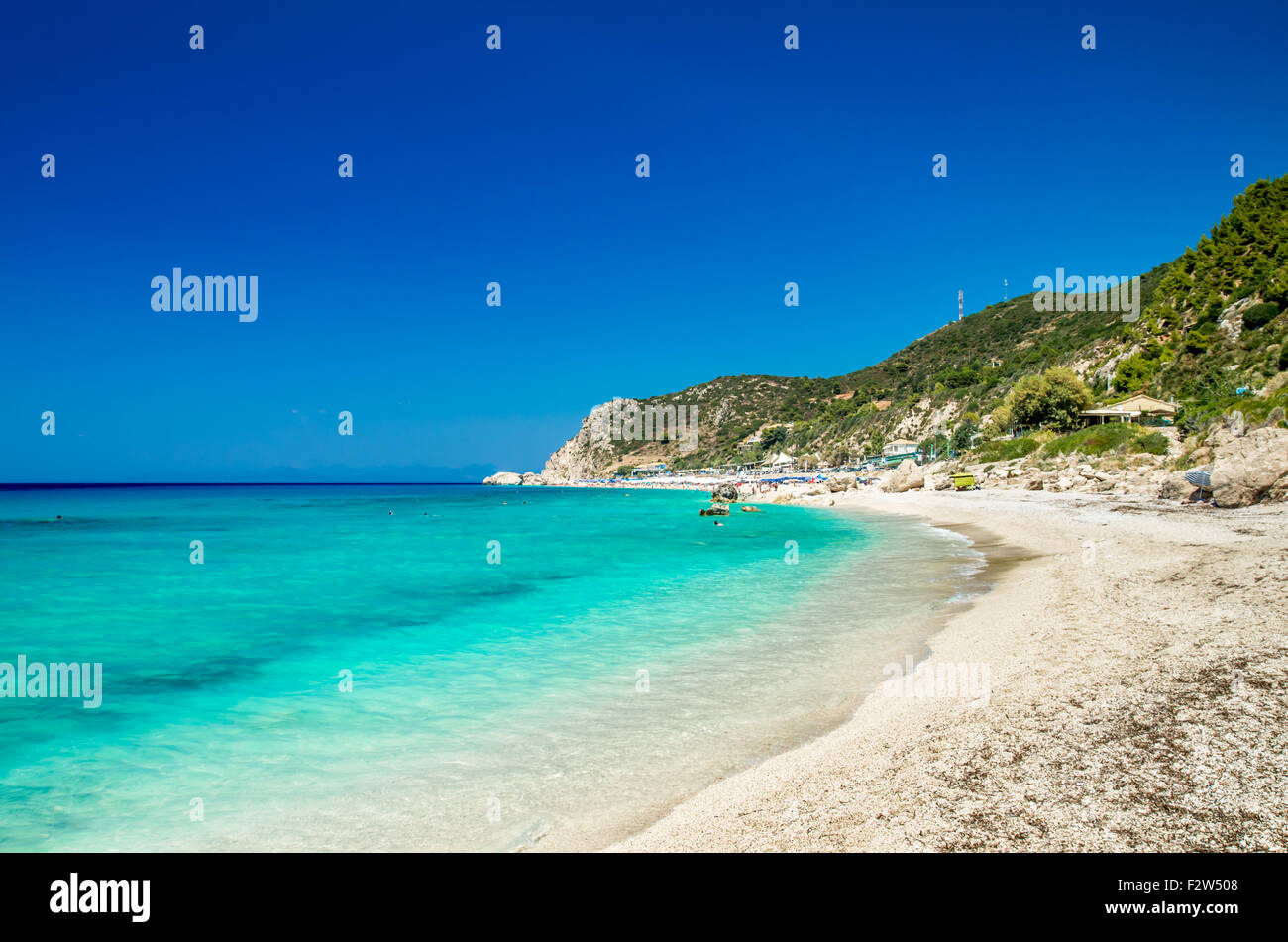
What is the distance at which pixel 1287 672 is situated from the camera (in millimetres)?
5324

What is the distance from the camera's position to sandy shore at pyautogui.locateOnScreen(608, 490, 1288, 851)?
3672 millimetres

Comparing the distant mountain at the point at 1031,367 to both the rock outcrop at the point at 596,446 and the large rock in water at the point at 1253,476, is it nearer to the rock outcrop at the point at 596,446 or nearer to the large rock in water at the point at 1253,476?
the rock outcrop at the point at 596,446

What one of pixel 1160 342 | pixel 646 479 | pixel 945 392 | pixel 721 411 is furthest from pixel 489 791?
pixel 721 411

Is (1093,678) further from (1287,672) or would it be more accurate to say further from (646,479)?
(646,479)

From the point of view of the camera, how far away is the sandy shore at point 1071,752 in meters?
3.67

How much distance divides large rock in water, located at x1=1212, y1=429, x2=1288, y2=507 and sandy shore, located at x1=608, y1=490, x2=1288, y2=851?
1156 centimetres

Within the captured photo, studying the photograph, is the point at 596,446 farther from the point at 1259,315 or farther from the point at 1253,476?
the point at 1253,476

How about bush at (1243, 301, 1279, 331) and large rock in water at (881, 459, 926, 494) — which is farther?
large rock in water at (881, 459, 926, 494)

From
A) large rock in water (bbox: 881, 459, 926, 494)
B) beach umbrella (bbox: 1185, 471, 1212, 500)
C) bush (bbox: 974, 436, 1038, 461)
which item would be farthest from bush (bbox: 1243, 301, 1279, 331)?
beach umbrella (bbox: 1185, 471, 1212, 500)

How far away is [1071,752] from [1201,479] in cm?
2162

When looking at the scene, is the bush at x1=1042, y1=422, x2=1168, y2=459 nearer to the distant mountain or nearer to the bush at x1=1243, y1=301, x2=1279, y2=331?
the distant mountain

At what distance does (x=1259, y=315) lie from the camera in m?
43.6
